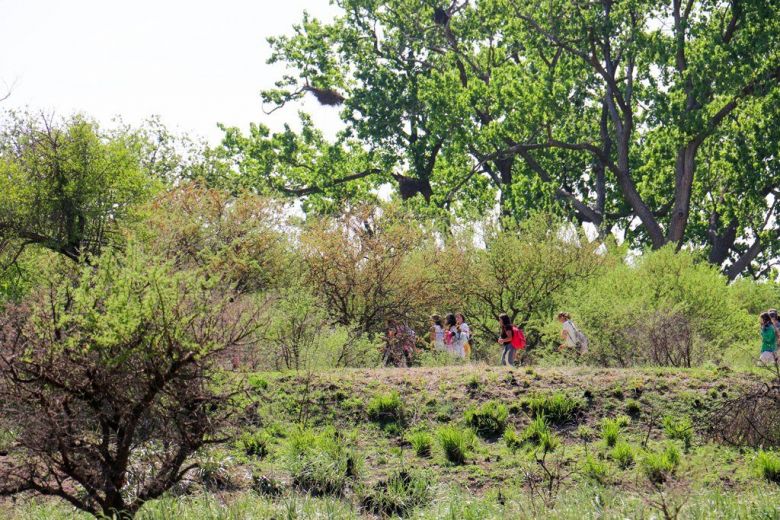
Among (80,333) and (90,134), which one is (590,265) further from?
(80,333)

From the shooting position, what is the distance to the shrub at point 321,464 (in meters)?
11.7

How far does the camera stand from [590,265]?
86.6ft

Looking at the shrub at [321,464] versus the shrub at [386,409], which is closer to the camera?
the shrub at [321,464]

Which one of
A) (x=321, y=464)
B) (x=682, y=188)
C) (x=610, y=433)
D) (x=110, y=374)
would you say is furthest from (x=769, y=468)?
(x=682, y=188)

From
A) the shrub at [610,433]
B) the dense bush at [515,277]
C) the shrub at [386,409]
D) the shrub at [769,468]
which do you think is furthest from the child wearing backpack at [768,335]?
the shrub at [769,468]

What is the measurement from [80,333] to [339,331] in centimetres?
1188

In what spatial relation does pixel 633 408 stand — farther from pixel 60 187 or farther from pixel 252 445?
pixel 60 187

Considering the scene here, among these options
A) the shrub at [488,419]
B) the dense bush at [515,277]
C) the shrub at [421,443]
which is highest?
the dense bush at [515,277]

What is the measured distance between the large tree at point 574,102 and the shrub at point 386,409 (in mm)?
18971

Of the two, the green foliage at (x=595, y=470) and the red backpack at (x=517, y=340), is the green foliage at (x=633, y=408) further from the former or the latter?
the red backpack at (x=517, y=340)

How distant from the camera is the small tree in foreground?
9461 millimetres

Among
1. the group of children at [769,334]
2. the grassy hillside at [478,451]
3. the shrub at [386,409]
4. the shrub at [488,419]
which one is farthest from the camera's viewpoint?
the group of children at [769,334]

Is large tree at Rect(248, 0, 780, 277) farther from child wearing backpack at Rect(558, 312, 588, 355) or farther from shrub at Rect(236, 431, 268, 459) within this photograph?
shrub at Rect(236, 431, 268, 459)

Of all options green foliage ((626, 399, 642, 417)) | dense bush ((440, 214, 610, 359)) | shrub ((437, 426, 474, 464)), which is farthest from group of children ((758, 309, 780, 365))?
shrub ((437, 426, 474, 464))
